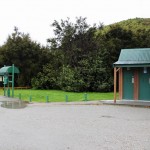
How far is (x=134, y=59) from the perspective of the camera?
953 inches

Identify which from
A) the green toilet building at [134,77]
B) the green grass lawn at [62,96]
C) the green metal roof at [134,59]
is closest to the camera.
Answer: the green metal roof at [134,59]

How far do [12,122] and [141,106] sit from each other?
9555 mm

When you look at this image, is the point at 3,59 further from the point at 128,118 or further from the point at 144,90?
the point at 128,118

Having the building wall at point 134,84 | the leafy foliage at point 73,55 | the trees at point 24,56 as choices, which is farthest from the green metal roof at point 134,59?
the trees at point 24,56

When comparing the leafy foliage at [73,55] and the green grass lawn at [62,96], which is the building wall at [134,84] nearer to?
the green grass lawn at [62,96]

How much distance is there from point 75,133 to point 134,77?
13899 mm

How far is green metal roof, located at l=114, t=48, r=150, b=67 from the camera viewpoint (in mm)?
23109

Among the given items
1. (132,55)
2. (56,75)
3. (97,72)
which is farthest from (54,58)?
(132,55)

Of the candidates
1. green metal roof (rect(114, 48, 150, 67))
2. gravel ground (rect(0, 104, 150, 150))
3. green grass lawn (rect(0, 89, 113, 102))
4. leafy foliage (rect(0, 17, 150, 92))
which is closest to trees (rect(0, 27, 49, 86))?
leafy foliage (rect(0, 17, 150, 92))

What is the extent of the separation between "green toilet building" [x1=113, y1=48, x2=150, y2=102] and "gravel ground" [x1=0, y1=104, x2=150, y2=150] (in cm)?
856

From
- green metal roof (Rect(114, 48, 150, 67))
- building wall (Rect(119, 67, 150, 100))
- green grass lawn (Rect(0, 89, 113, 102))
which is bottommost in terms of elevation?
green grass lawn (Rect(0, 89, 113, 102))

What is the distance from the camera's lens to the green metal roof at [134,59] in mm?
23109

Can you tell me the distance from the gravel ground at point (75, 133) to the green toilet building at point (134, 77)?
28.1ft

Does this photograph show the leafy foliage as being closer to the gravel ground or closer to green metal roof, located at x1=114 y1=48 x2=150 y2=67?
green metal roof, located at x1=114 y1=48 x2=150 y2=67
